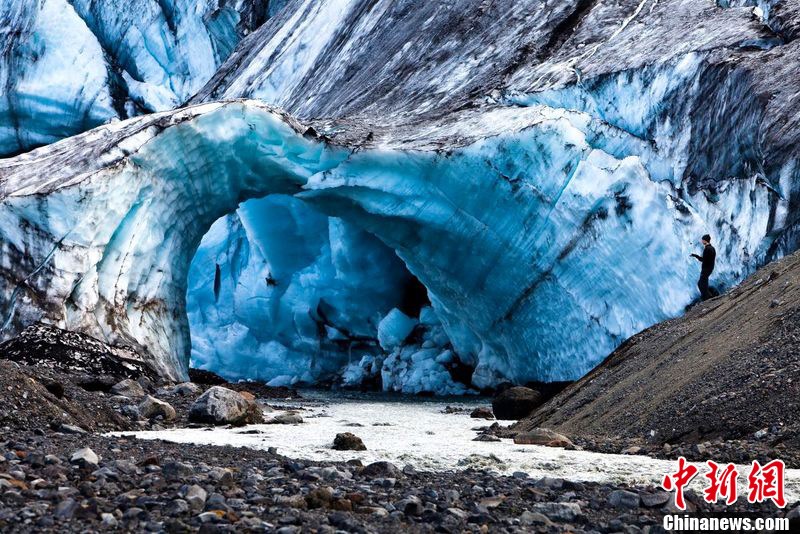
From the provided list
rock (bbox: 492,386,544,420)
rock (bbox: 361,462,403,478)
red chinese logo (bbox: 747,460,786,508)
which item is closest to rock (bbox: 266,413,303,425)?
rock (bbox: 492,386,544,420)

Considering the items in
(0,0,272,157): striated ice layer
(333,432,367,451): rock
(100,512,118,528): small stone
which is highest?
(0,0,272,157): striated ice layer

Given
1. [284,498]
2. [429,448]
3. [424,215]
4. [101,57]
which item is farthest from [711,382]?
[101,57]

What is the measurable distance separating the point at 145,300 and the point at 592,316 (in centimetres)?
554

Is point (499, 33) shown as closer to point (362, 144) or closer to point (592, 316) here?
point (362, 144)

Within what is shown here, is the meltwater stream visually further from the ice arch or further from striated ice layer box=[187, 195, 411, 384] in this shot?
striated ice layer box=[187, 195, 411, 384]

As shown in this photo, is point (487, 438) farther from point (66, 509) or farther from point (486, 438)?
point (66, 509)

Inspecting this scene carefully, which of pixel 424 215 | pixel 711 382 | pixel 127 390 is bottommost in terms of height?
pixel 127 390

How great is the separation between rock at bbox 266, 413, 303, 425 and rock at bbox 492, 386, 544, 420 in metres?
2.21

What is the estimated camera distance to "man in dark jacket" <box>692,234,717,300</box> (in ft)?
34.6

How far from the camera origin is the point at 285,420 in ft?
27.8

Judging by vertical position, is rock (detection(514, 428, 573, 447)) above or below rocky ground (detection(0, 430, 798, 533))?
above

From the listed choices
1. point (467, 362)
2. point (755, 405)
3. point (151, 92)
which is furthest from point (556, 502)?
point (151, 92)

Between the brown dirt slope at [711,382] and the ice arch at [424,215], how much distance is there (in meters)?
2.29

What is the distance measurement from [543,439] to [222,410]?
2.69m
